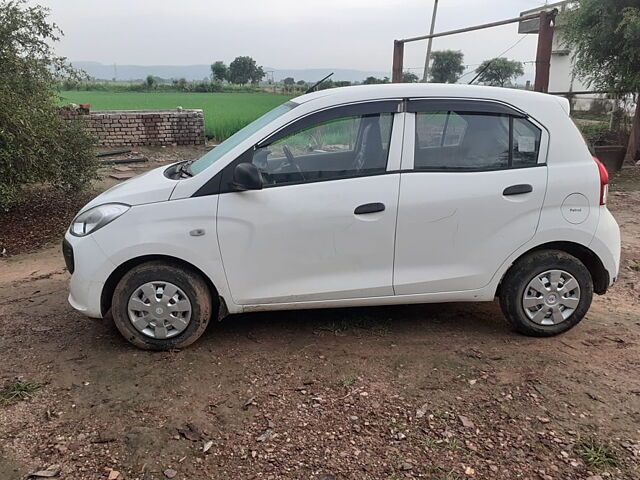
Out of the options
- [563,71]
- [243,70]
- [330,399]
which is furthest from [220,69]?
[330,399]

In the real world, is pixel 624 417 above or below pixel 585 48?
below

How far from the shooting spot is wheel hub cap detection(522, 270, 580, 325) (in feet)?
12.6

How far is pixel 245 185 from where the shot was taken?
3.50 m

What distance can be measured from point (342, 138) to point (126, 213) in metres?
1.57

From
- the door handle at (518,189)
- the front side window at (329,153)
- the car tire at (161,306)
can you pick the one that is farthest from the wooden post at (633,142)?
the car tire at (161,306)

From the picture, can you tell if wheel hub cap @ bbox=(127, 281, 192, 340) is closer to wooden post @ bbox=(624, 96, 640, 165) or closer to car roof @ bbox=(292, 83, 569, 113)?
car roof @ bbox=(292, 83, 569, 113)

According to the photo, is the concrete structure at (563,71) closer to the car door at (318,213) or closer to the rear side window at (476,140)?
the rear side window at (476,140)

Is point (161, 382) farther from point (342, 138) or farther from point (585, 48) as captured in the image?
point (585, 48)

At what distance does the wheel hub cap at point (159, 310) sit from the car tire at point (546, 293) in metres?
2.30

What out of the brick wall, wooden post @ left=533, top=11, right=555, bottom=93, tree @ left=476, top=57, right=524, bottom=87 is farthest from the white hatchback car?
the brick wall

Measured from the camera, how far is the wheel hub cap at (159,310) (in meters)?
3.63

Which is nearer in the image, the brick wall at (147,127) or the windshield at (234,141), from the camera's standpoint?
the windshield at (234,141)

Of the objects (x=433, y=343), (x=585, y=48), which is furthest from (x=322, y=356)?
(x=585, y=48)

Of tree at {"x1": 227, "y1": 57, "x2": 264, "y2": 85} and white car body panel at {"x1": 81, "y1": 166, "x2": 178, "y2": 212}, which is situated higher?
tree at {"x1": 227, "y1": 57, "x2": 264, "y2": 85}
